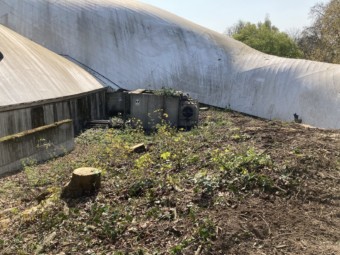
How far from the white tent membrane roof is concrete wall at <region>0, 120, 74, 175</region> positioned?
1.61 meters

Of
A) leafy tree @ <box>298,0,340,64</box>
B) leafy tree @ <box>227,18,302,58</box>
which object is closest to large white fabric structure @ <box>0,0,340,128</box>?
leafy tree @ <box>298,0,340,64</box>

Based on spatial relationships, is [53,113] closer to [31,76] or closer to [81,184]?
[31,76]

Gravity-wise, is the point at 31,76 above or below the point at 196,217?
above

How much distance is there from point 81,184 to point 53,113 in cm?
902

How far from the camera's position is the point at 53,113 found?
14.8m

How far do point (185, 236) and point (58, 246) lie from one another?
1.75 m

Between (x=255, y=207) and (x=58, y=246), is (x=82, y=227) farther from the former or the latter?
(x=255, y=207)

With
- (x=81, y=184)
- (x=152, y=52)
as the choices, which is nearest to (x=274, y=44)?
(x=152, y=52)

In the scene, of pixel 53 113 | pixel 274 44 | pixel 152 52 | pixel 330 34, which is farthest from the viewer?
pixel 274 44

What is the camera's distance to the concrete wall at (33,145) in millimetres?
9742

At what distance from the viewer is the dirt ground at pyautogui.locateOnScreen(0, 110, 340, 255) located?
4.50 meters

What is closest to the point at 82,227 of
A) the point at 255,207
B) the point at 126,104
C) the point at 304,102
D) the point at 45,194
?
the point at 45,194

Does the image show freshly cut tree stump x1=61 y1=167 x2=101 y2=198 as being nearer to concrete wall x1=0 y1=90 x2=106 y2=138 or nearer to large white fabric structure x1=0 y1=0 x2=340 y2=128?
concrete wall x1=0 y1=90 x2=106 y2=138

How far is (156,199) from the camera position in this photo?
581 centimetres
